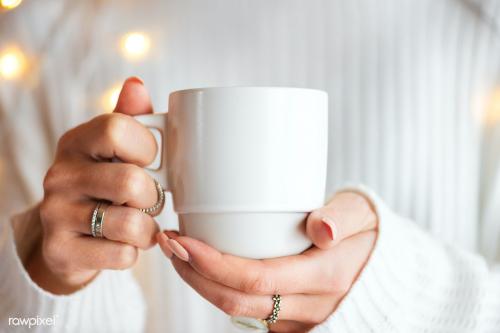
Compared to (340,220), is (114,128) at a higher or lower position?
higher

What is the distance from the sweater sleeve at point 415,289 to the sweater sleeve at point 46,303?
381 millimetres

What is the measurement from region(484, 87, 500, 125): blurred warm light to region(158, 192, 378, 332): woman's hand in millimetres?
494

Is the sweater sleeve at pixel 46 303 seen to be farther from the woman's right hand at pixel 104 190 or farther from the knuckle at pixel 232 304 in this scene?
the knuckle at pixel 232 304

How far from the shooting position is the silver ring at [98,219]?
68cm

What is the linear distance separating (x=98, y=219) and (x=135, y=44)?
0.58 meters

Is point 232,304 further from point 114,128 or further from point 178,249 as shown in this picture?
point 114,128

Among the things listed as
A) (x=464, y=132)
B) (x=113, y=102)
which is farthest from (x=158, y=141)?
(x=464, y=132)

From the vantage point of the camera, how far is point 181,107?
61cm

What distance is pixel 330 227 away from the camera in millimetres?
634

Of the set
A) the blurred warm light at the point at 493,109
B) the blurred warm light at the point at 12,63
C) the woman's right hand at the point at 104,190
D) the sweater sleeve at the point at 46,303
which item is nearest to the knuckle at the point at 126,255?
the woman's right hand at the point at 104,190

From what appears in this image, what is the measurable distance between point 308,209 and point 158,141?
0.19m

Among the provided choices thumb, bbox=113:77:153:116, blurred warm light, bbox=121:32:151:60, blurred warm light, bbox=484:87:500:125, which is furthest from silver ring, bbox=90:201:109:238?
blurred warm light, bbox=484:87:500:125

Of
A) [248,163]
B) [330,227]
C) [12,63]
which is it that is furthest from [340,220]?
[12,63]

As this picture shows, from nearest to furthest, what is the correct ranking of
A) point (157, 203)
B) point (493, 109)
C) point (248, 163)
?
point (248, 163) < point (157, 203) < point (493, 109)
